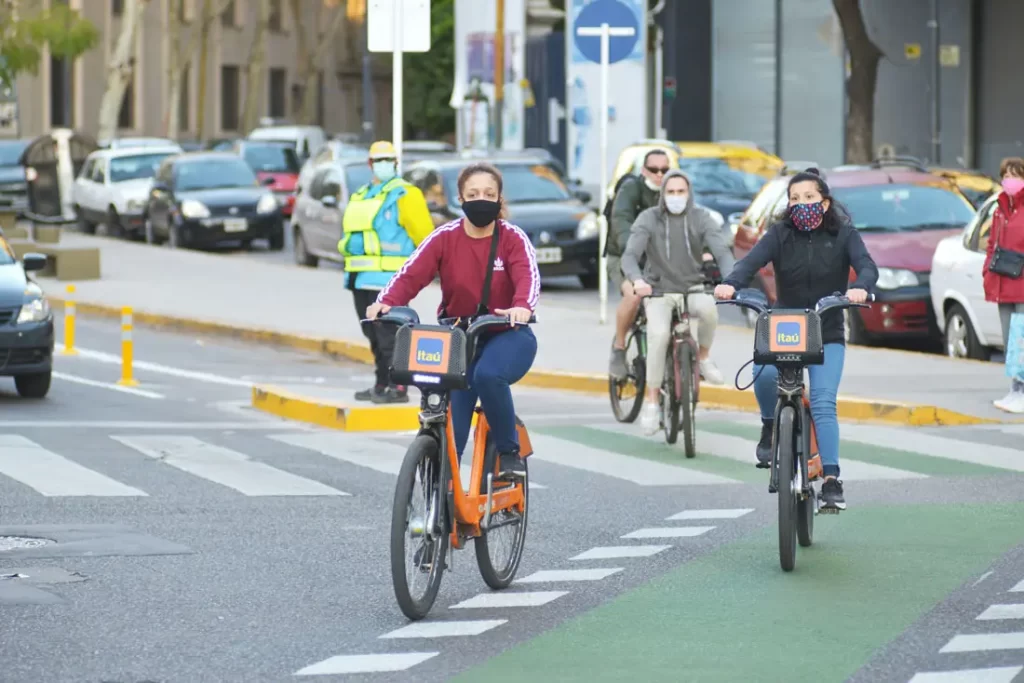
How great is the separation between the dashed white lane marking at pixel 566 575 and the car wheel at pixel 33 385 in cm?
802

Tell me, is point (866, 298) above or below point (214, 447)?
above

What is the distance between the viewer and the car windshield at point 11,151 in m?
44.2

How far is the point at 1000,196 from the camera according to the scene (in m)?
14.9

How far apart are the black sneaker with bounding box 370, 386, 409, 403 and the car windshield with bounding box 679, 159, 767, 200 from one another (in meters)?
12.9

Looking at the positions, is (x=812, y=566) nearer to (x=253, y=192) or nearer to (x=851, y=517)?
A: (x=851, y=517)

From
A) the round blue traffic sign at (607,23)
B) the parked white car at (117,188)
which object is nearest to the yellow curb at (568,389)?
the round blue traffic sign at (607,23)

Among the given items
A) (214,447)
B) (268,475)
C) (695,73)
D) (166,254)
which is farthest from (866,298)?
(695,73)

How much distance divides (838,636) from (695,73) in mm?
37804

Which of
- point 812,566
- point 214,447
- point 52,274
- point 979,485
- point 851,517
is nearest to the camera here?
point 812,566

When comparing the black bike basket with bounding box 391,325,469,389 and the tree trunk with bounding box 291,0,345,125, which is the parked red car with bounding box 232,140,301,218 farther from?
the black bike basket with bounding box 391,325,469,389

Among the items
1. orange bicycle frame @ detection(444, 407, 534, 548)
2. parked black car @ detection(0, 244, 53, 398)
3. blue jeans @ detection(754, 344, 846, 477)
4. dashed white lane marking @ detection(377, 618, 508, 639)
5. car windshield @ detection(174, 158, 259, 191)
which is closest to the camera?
dashed white lane marking @ detection(377, 618, 508, 639)

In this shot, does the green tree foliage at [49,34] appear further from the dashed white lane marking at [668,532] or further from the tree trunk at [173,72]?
the dashed white lane marking at [668,532]

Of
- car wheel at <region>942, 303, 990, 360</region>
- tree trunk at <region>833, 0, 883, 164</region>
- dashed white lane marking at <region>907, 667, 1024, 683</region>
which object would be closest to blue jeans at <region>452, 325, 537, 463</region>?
dashed white lane marking at <region>907, 667, 1024, 683</region>

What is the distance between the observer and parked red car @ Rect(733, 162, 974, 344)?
62.5ft
